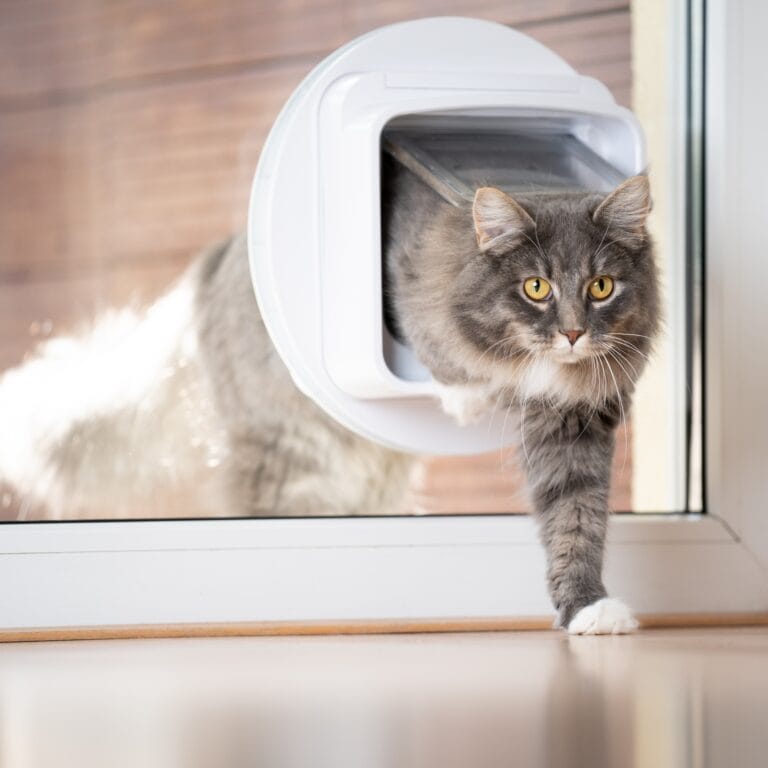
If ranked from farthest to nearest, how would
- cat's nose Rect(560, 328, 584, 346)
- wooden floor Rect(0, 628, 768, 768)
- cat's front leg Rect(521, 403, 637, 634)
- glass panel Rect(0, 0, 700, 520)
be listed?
glass panel Rect(0, 0, 700, 520), cat's front leg Rect(521, 403, 637, 634), cat's nose Rect(560, 328, 584, 346), wooden floor Rect(0, 628, 768, 768)

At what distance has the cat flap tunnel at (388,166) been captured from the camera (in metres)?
1.63

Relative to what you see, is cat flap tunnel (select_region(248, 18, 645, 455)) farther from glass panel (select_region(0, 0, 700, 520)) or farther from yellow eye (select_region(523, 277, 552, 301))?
yellow eye (select_region(523, 277, 552, 301))

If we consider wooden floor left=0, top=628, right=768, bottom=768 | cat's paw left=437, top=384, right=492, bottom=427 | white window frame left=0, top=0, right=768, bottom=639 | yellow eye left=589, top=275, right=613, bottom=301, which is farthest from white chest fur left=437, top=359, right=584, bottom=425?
wooden floor left=0, top=628, right=768, bottom=768

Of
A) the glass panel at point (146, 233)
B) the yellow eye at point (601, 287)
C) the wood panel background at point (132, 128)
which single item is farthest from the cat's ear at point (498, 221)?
the wood panel background at point (132, 128)

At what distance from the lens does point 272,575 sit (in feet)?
5.72

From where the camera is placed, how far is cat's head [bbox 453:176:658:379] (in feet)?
5.01

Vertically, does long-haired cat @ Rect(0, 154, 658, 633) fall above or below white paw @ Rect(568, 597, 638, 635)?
above

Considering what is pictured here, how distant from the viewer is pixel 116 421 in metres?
1.82

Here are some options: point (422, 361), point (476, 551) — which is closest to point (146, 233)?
point (422, 361)

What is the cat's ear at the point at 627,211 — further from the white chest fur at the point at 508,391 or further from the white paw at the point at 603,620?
the white paw at the point at 603,620

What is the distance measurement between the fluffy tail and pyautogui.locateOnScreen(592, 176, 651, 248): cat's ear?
67 centimetres

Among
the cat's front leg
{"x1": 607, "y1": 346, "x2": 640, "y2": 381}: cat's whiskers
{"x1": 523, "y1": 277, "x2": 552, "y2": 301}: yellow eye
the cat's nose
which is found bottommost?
the cat's front leg

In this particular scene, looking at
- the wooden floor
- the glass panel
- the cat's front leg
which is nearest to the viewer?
the wooden floor

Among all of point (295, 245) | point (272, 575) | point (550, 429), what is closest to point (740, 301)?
point (550, 429)
